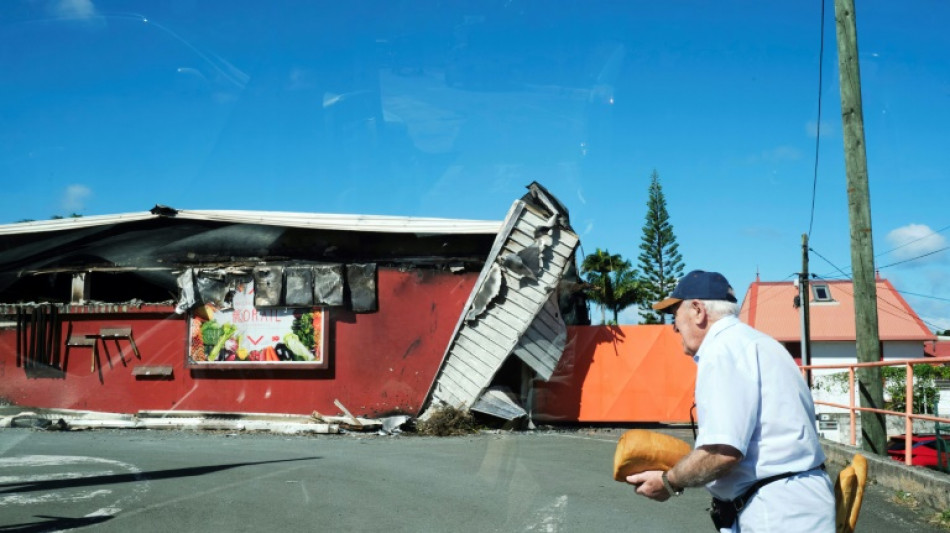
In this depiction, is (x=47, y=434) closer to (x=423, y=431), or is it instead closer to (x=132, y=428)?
(x=132, y=428)

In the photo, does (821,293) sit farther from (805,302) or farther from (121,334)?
(121,334)

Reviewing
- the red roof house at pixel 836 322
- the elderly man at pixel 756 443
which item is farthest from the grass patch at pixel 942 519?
the red roof house at pixel 836 322

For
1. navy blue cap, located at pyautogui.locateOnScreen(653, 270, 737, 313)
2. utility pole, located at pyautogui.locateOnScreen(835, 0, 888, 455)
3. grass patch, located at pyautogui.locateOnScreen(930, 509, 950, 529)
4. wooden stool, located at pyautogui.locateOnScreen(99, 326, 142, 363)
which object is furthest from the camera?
wooden stool, located at pyautogui.locateOnScreen(99, 326, 142, 363)

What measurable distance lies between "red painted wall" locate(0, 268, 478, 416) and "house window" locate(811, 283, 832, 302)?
3551cm

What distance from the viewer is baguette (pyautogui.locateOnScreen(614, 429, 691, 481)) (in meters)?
2.79

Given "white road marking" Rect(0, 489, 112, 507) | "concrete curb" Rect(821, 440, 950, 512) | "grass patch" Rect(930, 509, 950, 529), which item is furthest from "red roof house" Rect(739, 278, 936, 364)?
"white road marking" Rect(0, 489, 112, 507)

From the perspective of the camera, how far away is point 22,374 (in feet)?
58.5

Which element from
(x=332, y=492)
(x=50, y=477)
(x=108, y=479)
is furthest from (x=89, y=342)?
(x=332, y=492)

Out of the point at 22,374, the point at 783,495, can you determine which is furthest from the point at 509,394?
the point at 783,495

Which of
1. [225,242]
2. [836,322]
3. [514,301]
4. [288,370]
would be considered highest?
[225,242]

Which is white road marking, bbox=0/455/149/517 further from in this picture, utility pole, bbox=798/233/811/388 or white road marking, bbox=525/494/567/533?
utility pole, bbox=798/233/811/388

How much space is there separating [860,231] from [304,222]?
A: 10.8m

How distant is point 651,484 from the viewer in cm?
278

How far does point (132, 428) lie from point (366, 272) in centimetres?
567
